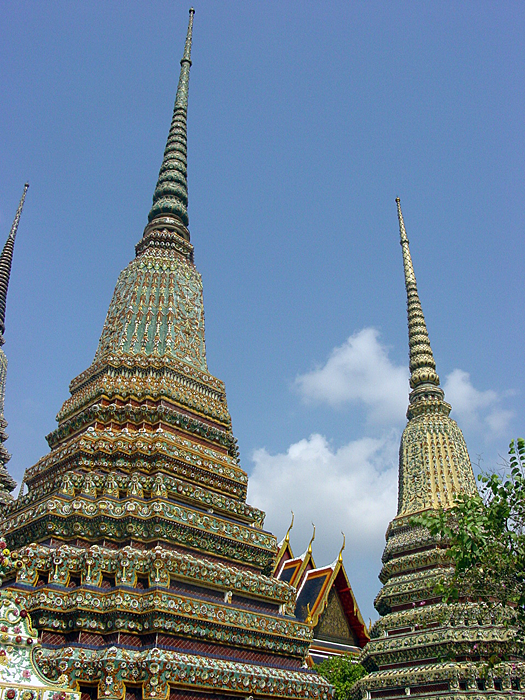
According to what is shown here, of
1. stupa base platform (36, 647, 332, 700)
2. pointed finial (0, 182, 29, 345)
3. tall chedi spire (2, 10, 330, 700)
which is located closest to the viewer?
stupa base platform (36, 647, 332, 700)

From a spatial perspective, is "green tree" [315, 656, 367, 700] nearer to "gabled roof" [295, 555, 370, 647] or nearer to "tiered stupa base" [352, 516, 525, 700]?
"tiered stupa base" [352, 516, 525, 700]

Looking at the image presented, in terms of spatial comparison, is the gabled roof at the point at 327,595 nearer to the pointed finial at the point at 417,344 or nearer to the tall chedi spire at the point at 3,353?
the pointed finial at the point at 417,344

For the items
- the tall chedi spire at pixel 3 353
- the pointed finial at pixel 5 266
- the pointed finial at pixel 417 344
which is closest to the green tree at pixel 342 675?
the pointed finial at pixel 417 344

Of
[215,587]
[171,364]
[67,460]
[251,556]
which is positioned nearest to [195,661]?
[215,587]

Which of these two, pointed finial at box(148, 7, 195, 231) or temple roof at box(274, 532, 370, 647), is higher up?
pointed finial at box(148, 7, 195, 231)

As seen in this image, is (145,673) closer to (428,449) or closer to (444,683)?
(444,683)

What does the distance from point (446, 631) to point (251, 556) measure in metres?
6.32

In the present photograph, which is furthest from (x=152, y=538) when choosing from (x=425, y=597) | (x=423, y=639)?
(x=425, y=597)

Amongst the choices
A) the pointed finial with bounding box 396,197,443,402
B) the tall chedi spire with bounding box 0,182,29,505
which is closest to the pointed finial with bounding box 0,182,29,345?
the tall chedi spire with bounding box 0,182,29,505

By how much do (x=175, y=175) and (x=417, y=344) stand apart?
10.5m

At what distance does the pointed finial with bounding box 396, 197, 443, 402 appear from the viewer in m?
21.1

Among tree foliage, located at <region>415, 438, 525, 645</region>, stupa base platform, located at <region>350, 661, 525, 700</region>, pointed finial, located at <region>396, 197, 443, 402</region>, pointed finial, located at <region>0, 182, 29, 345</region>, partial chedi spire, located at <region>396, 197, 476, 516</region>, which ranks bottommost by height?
stupa base platform, located at <region>350, 661, 525, 700</region>

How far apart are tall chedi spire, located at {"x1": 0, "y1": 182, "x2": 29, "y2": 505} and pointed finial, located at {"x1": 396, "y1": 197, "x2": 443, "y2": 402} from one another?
538 inches

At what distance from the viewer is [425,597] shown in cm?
1600
